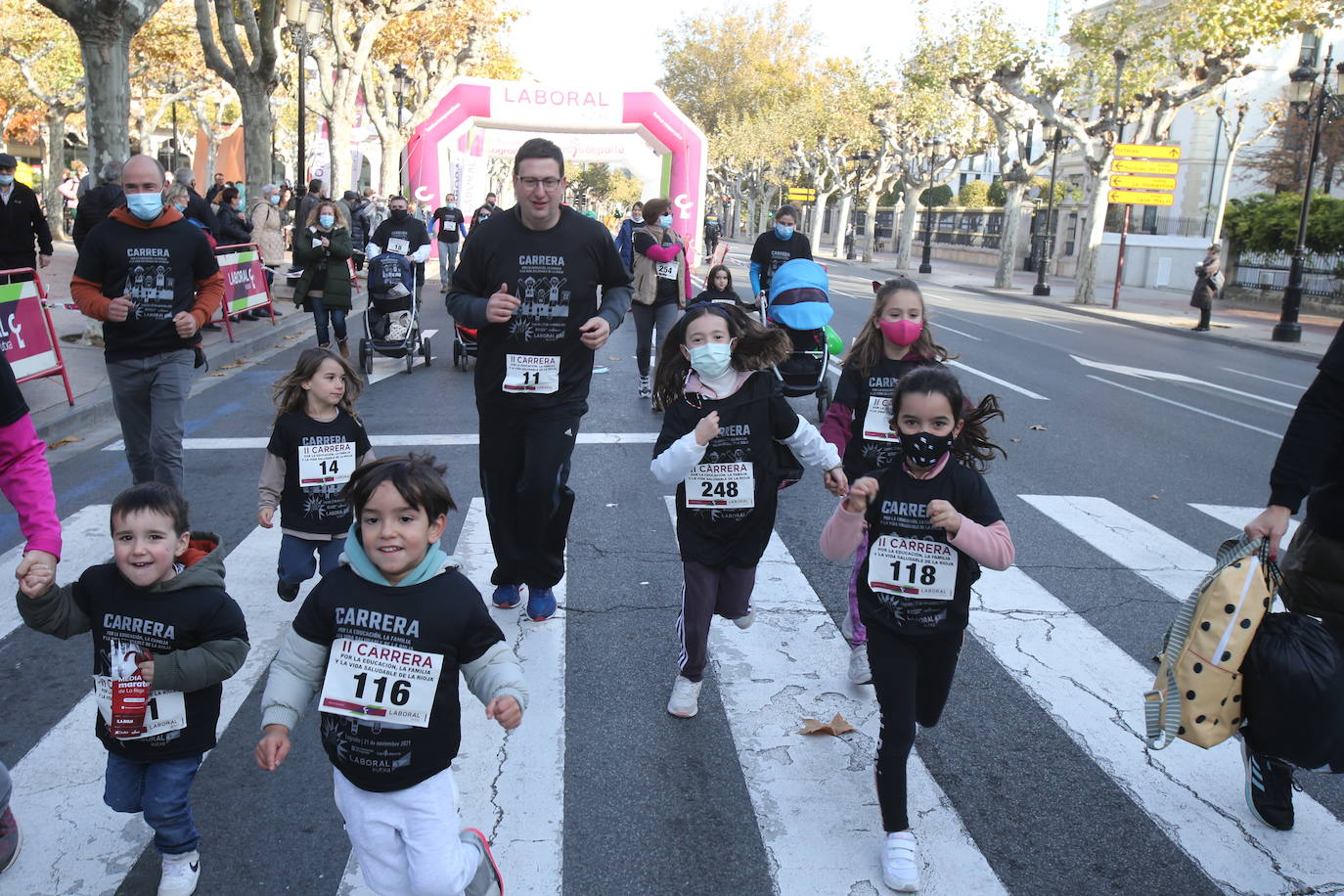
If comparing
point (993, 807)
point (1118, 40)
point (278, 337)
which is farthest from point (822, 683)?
point (1118, 40)

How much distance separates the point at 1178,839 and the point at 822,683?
1566 mm

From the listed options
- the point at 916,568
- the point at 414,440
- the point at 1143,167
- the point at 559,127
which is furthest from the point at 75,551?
the point at 1143,167

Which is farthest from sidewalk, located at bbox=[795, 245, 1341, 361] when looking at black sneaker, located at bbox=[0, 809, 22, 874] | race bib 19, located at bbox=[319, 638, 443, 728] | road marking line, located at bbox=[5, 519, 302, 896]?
black sneaker, located at bbox=[0, 809, 22, 874]

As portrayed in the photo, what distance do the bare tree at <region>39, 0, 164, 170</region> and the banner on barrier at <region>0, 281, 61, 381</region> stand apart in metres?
4.06

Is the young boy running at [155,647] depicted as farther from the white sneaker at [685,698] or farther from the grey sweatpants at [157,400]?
the grey sweatpants at [157,400]

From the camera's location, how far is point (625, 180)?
145750mm

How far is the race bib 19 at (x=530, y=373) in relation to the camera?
516cm

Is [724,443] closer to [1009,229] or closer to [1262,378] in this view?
[1262,378]

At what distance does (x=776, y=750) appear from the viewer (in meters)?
4.25

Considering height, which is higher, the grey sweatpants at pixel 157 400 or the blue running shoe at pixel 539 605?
the grey sweatpants at pixel 157 400

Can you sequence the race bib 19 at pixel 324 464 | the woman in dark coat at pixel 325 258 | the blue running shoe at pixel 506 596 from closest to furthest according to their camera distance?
the race bib 19 at pixel 324 464, the blue running shoe at pixel 506 596, the woman in dark coat at pixel 325 258

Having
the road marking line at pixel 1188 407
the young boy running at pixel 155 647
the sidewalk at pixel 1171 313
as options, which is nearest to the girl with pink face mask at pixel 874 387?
the young boy running at pixel 155 647

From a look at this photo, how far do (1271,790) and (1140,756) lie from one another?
0.56 m

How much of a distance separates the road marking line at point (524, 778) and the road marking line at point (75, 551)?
94.5 inches
